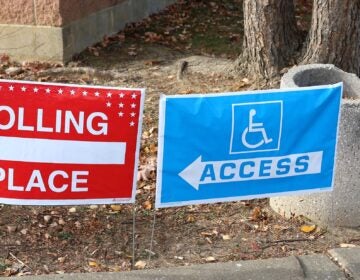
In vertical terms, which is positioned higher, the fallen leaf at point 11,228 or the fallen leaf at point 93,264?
the fallen leaf at point 11,228

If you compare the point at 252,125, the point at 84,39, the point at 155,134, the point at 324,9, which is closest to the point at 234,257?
the point at 252,125

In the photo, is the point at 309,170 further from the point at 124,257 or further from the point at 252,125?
the point at 124,257

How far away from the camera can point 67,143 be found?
13.7 feet

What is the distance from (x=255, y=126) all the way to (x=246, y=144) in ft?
0.42

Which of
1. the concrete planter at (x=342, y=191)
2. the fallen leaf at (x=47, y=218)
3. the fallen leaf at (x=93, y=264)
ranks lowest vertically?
the fallen leaf at (x=93, y=264)

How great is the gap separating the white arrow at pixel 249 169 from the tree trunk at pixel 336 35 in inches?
95.5

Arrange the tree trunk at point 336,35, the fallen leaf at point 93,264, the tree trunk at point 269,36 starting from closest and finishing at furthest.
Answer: the fallen leaf at point 93,264 < the tree trunk at point 336,35 < the tree trunk at point 269,36


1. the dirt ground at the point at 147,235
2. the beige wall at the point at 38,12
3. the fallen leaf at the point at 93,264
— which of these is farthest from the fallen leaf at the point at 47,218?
the beige wall at the point at 38,12

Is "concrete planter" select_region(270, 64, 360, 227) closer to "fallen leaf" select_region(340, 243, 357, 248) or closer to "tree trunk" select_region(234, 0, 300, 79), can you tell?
"fallen leaf" select_region(340, 243, 357, 248)

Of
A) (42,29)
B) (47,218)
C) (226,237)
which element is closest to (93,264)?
(47,218)

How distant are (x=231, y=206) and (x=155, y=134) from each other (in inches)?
52.8

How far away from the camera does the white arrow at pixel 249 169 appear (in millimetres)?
4316

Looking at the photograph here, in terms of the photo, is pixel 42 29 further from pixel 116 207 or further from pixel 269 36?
pixel 116 207

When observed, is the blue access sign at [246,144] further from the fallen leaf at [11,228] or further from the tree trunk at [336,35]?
the tree trunk at [336,35]
